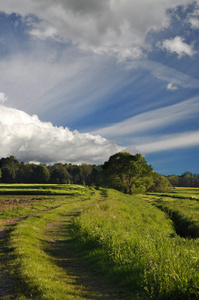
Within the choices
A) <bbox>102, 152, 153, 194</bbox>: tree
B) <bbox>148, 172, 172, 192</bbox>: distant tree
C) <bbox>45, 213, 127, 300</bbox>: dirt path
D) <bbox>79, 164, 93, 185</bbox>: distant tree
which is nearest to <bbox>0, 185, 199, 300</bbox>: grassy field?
<bbox>45, 213, 127, 300</bbox>: dirt path

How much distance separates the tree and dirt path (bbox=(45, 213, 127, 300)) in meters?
52.4

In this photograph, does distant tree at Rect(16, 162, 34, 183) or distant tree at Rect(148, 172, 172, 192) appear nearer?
distant tree at Rect(148, 172, 172, 192)

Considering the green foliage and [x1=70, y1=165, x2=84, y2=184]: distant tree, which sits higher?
[x1=70, y1=165, x2=84, y2=184]: distant tree

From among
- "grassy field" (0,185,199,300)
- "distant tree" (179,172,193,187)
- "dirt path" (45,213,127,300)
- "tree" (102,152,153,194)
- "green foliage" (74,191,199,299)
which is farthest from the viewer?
"distant tree" (179,172,193,187)

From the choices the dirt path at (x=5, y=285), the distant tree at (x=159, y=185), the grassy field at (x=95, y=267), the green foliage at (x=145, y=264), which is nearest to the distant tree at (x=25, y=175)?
the distant tree at (x=159, y=185)

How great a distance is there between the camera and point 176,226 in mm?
26641

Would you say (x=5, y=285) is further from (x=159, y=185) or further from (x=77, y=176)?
(x=77, y=176)

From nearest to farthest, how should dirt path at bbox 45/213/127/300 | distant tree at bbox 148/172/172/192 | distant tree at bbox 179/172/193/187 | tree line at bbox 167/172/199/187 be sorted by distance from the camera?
1. dirt path at bbox 45/213/127/300
2. distant tree at bbox 148/172/172/192
3. tree line at bbox 167/172/199/187
4. distant tree at bbox 179/172/193/187

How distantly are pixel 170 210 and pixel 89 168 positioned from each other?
141 m

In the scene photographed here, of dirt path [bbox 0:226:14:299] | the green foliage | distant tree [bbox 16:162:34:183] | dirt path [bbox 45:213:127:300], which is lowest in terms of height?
dirt path [bbox 45:213:127:300]

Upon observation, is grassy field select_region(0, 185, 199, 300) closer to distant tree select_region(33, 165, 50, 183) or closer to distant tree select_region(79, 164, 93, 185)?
distant tree select_region(33, 165, 50, 183)

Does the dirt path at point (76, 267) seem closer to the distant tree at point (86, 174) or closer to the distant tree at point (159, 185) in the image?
the distant tree at point (159, 185)

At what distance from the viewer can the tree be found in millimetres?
67312

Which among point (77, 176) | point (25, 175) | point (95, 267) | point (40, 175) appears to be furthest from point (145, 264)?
point (77, 176)
